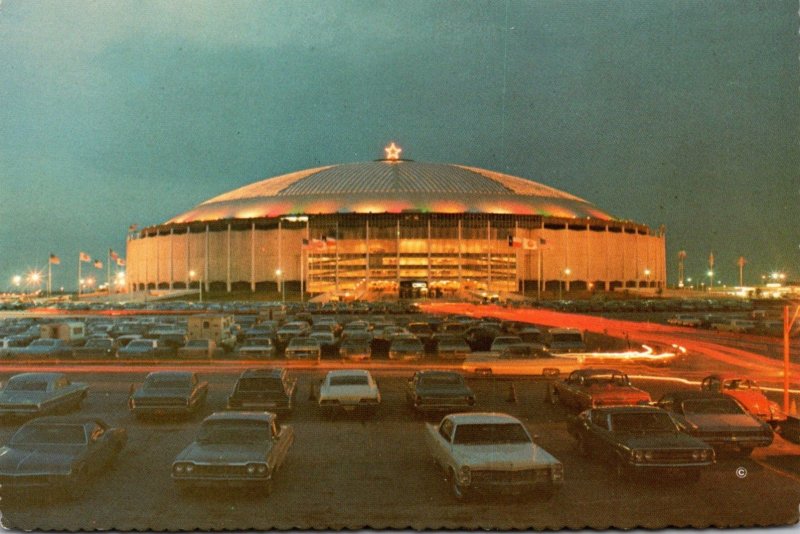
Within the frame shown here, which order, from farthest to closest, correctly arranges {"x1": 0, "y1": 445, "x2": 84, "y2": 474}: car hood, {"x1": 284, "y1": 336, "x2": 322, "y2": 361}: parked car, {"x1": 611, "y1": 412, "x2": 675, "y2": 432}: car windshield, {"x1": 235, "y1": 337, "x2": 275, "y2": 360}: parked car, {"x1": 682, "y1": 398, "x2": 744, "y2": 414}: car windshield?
1. {"x1": 235, "y1": 337, "x2": 275, "y2": 360}: parked car
2. {"x1": 284, "y1": 336, "x2": 322, "y2": 361}: parked car
3. {"x1": 682, "y1": 398, "x2": 744, "y2": 414}: car windshield
4. {"x1": 611, "y1": 412, "x2": 675, "y2": 432}: car windshield
5. {"x1": 0, "y1": 445, "x2": 84, "y2": 474}: car hood

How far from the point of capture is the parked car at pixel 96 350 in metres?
36.2

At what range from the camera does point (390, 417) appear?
19953 millimetres

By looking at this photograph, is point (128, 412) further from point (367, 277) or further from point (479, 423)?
point (367, 277)

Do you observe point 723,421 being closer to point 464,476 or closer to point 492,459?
point 492,459

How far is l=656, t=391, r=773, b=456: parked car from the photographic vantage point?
48.6 ft

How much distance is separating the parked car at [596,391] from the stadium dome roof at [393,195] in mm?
105256

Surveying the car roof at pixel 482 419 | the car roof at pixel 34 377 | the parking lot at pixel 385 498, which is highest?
the car roof at pixel 34 377

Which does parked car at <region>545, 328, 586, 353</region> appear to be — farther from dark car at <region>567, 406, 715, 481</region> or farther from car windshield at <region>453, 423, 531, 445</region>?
car windshield at <region>453, 423, 531, 445</region>

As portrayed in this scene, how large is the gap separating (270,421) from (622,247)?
13208cm

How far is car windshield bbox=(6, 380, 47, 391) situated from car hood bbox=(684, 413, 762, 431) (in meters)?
15.7

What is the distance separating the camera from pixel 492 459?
12.0 metres

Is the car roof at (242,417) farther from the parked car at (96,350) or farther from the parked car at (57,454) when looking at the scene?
the parked car at (96,350)

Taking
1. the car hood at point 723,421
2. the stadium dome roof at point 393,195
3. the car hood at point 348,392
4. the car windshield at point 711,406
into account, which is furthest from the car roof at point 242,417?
the stadium dome roof at point 393,195

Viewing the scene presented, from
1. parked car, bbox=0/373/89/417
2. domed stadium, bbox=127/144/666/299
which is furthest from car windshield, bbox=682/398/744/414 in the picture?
domed stadium, bbox=127/144/666/299
